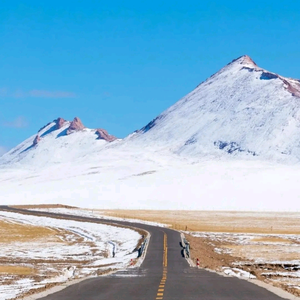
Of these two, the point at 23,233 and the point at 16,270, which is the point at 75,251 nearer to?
the point at 16,270

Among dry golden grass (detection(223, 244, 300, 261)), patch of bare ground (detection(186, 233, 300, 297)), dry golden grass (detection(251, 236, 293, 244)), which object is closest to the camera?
patch of bare ground (detection(186, 233, 300, 297))

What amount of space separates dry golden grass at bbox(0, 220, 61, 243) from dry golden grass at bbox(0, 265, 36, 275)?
26096 mm

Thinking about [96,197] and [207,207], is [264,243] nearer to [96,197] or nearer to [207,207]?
[207,207]

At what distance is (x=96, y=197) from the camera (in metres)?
191

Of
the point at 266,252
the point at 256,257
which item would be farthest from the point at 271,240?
→ the point at 256,257

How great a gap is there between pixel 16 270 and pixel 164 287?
15.4 m

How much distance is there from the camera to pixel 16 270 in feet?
124

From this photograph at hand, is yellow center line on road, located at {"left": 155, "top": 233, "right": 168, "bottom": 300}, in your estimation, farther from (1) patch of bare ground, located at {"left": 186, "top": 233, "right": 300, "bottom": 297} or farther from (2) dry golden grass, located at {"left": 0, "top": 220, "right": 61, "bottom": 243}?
(2) dry golden grass, located at {"left": 0, "top": 220, "right": 61, "bottom": 243}

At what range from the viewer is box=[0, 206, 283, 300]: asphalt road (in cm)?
2249

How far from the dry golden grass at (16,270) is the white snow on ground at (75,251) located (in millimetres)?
887

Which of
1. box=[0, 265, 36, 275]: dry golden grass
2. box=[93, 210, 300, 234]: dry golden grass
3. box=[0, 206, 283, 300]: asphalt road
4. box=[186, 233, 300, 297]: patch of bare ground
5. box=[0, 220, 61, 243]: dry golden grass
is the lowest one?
box=[0, 265, 36, 275]: dry golden grass

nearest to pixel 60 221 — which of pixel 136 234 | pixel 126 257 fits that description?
pixel 136 234

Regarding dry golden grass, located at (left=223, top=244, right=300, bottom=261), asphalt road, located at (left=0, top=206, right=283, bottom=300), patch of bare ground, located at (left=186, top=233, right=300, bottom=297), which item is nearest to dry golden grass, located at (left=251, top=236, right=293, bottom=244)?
patch of bare ground, located at (left=186, top=233, right=300, bottom=297)

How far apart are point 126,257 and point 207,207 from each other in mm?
121729
